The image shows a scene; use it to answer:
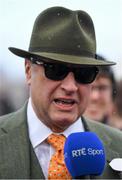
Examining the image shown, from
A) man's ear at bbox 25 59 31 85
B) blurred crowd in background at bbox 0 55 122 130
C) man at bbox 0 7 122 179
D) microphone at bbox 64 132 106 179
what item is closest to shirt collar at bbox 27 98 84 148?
man at bbox 0 7 122 179

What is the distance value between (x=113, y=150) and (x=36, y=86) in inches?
16.8

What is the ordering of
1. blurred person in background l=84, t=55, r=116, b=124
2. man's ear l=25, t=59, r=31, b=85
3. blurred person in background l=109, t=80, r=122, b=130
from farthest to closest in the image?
blurred person in background l=109, t=80, r=122, b=130
blurred person in background l=84, t=55, r=116, b=124
man's ear l=25, t=59, r=31, b=85

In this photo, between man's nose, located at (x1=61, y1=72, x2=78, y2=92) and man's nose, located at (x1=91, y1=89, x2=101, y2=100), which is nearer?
man's nose, located at (x1=61, y1=72, x2=78, y2=92)

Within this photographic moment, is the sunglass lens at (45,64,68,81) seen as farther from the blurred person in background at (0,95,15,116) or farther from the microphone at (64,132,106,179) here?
the blurred person in background at (0,95,15,116)

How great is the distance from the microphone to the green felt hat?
0.38 meters

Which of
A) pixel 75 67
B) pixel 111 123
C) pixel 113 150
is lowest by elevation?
pixel 111 123

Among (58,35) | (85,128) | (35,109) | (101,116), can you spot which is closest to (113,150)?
(85,128)

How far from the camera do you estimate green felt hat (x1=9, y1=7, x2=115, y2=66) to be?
2480 mm

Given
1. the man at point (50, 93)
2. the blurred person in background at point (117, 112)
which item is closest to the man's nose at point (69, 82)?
the man at point (50, 93)

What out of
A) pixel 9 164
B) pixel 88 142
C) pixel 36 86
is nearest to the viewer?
pixel 88 142

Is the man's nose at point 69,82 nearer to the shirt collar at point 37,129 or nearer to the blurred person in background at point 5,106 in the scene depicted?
the shirt collar at point 37,129

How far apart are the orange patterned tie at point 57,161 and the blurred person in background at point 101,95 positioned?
1121 millimetres

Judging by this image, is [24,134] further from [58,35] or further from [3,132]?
[58,35]

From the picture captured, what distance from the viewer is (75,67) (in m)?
2.45
